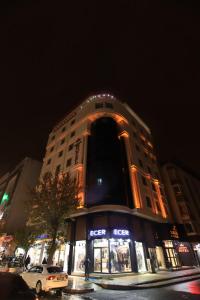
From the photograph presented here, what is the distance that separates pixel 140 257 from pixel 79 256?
7643 mm

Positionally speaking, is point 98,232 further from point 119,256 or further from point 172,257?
point 172,257

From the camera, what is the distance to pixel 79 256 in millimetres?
21875

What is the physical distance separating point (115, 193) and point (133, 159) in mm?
8246

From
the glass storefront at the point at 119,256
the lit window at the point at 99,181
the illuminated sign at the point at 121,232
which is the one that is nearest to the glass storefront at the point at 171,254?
the glass storefront at the point at 119,256

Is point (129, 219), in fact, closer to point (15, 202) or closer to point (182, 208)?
point (182, 208)

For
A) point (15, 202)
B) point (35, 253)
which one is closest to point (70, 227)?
point (35, 253)

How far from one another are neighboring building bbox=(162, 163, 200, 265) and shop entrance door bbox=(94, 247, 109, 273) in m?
20.2

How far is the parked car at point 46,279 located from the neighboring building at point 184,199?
29.4 m

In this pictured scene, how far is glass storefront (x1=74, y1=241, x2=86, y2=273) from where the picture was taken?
2129cm

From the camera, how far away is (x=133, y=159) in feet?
103

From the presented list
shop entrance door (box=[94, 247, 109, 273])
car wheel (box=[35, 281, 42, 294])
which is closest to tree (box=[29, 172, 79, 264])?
shop entrance door (box=[94, 247, 109, 273])

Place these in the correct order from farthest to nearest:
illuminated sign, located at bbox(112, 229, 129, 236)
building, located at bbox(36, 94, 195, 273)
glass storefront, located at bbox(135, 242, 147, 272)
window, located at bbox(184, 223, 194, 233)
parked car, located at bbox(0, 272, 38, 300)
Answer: window, located at bbox(184, 223, 194, 233), glass storefront, located at bbox(135, 242, 147, 272), building, located at bbox(36, 94, 195, 273), illuminated sign, located at bbox(112, 229, 129, 236), parked car, located at bbox(0, 272, 38, 300)

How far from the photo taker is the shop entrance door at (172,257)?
27.8 meters

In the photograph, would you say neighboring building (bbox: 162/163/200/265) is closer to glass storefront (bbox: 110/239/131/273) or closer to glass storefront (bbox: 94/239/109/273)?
glass storefront (bbox: 110/239/131/273)
